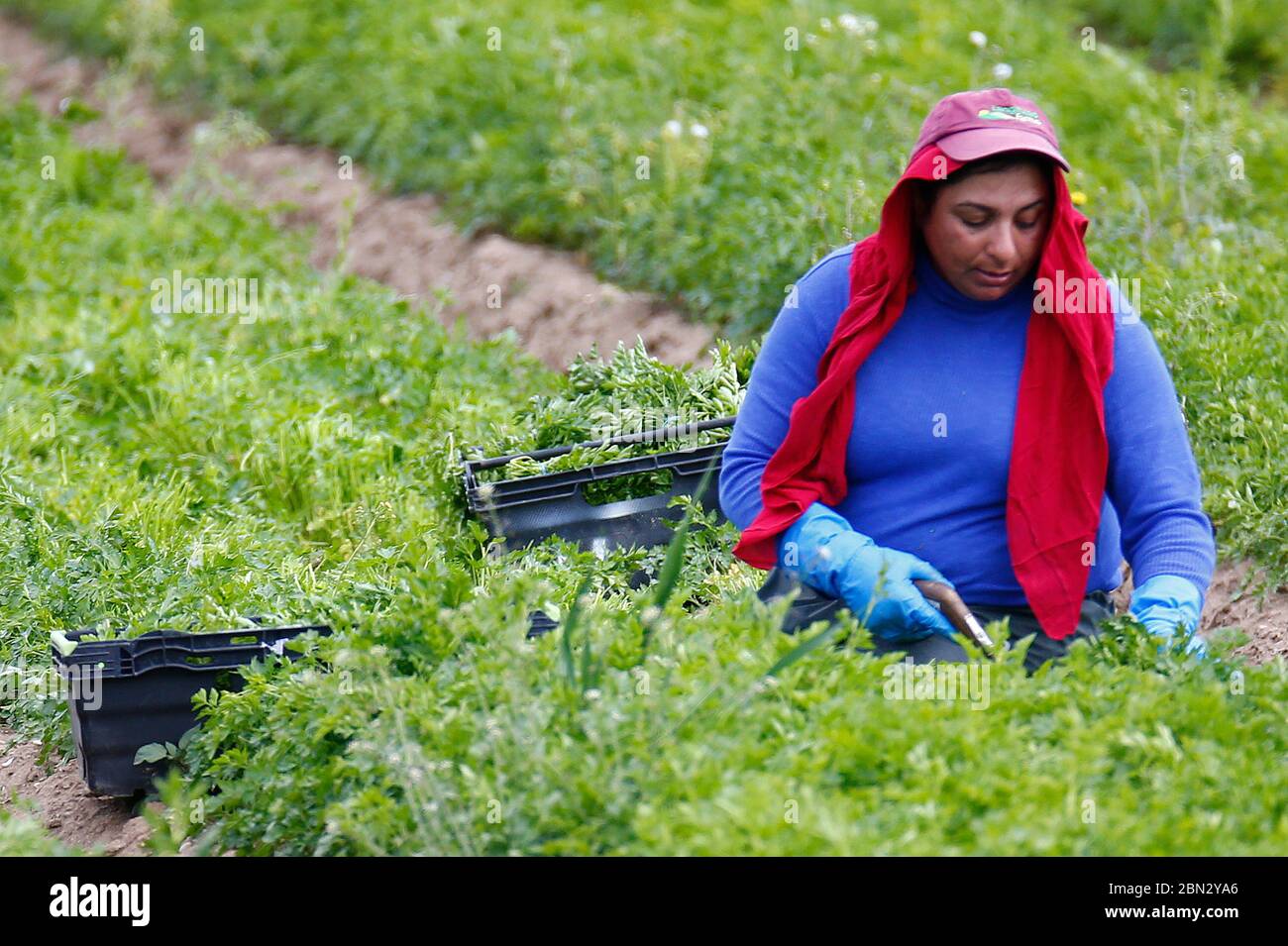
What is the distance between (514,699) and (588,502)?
1.79 metres

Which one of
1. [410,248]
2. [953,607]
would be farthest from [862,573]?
[410,248]

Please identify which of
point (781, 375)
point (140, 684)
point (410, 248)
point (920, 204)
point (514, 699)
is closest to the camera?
point (514, 699)

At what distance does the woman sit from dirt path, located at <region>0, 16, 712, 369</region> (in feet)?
8.41

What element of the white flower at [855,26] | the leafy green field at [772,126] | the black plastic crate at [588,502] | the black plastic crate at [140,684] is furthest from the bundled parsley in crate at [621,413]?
the white flower at [855,26]

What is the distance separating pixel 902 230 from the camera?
332cm

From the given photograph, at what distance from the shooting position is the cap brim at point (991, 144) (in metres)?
3.12

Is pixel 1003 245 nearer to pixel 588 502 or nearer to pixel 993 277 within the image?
pixel 993 277

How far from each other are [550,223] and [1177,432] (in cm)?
436

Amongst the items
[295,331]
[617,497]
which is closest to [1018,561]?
[617,497]

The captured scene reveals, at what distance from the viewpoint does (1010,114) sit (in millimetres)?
3238

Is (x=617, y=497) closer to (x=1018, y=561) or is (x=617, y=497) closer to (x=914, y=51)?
(x=1018, y=561)

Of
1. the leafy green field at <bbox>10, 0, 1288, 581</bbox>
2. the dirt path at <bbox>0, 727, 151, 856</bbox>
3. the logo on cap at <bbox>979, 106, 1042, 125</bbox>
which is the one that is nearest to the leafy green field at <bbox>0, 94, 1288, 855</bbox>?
the dirt path at <bbox>0, 727, 151, 856</bbox>

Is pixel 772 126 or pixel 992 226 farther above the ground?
pixel 772 126

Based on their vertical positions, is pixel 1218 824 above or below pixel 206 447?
below
